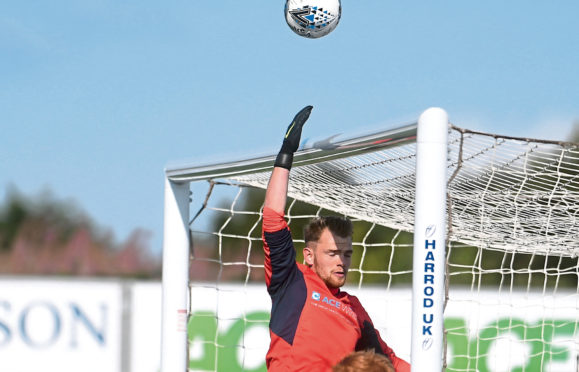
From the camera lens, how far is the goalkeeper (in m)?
3.16

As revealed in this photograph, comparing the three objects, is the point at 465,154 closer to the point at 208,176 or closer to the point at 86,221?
the point at 208,176

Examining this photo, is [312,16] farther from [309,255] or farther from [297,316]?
[297,316]

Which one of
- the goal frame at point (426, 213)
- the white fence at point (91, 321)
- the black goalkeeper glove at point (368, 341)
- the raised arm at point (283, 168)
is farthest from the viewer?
the white fence at point (91, 321)

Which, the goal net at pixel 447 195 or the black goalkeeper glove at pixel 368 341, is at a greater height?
the goal net at pixel 447 195

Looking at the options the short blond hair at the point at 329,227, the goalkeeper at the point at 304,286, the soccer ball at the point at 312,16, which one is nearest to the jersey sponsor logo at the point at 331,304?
the goalkeeper at the point at 304,286

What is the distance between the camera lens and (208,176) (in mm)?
4246

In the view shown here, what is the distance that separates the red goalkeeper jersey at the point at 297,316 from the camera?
3154mm

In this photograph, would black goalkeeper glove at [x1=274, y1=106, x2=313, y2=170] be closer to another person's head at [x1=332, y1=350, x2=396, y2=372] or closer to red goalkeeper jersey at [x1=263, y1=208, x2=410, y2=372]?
red goalkeeper jersey at [x1=263, y1=208, x2=410, y2=372]

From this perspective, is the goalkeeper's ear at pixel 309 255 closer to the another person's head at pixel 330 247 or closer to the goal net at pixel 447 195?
the another person's head at pixel 330 247

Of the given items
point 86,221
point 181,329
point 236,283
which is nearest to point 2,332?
point 236,283

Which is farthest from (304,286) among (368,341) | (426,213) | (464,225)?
(464,225)

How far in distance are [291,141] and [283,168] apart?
0.13 m

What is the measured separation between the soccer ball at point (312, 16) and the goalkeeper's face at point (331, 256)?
3.04 ft

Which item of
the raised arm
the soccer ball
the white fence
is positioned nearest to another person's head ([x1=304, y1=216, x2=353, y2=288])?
the raised arm
